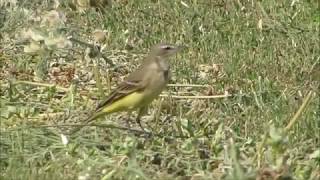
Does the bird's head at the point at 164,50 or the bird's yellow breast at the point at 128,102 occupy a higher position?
the bird's head at the point at 164,50

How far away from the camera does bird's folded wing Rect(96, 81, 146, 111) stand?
679 centimetres

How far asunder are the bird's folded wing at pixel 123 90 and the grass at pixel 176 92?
170 millimetres

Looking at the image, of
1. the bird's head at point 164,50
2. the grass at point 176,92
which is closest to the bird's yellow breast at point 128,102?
the grass at point 176,92

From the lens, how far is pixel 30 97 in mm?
7496

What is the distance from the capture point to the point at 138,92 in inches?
269

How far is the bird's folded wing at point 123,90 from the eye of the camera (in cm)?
679

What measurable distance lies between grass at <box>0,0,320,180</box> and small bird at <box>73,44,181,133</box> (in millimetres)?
136

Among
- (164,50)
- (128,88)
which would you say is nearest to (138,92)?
(128,88)

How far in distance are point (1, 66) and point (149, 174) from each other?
2.79 m

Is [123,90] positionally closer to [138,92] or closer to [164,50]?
[138,92]

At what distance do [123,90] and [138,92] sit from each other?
0.10 meters

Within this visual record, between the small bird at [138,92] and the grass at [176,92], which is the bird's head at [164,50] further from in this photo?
the grass at [176,92]

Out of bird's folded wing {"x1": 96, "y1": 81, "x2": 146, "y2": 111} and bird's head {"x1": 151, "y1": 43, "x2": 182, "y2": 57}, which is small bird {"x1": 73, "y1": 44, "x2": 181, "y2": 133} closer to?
bird's folded wing {"x1": 96, "y1": 81, "x2": 146, "y2": 111}

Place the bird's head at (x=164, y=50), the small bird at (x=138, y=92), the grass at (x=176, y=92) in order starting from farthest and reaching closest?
the bird's head at (x=164, y=50) < the small bird at (x=138, y=92) < the grass at (x=176, y=92)
